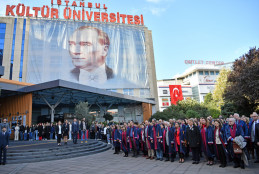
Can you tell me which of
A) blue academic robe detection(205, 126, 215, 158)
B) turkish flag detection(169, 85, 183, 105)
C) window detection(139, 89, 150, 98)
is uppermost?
turkish flag detection(169, 85, 183, 105)

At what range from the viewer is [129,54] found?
40406mm

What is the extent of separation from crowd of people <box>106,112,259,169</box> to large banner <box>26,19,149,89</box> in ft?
92.3

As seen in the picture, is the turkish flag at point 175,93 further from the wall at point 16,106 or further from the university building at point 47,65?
the wall at point 16,106

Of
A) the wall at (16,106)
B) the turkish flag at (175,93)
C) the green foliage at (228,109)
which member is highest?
the turkish flag at (175,93)

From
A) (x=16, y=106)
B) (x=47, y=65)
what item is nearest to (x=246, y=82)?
(x=16, y=106)

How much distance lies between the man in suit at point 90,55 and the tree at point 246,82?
23.2 m

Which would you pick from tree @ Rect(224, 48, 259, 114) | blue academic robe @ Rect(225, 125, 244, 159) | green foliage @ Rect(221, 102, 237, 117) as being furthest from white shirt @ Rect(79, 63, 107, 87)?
blue academic robe @ Rect(225, 125, 244, 159)

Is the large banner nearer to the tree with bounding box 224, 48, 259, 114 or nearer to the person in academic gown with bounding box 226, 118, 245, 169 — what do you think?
the tree with bounding box 224, 48, 259, 114

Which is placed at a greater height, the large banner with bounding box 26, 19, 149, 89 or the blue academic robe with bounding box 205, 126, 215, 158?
the large banner with bounding box 26, 19, 149, 89

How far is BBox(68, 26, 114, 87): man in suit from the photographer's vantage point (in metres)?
36.7

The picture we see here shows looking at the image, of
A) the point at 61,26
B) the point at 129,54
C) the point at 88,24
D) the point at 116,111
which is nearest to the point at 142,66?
the point at 129,54

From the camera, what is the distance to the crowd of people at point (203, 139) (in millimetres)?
6166

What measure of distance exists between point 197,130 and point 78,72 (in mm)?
32011

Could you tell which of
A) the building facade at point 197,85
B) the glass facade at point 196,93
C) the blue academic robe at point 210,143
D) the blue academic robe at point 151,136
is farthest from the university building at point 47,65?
the glass facade at point 196,93
